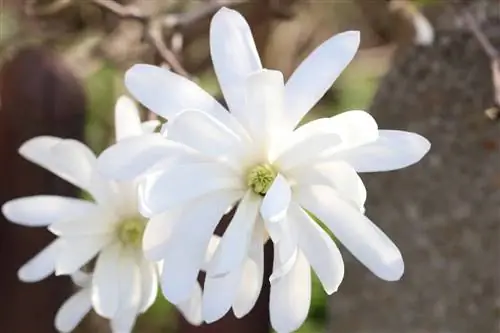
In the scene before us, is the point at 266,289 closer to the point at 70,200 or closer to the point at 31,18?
the point at 70,200

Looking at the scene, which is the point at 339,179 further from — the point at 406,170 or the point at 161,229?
the point at 406,170

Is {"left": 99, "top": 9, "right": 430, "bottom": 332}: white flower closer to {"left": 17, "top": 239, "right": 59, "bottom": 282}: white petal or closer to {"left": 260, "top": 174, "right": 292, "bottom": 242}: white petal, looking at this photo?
{"left": 260, "top": 174, "right": 292, "bottom": 242}: white petal

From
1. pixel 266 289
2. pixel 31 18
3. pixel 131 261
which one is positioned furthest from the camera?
pixel 31 18

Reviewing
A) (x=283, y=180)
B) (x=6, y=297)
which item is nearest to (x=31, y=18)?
(x=6, y=297)

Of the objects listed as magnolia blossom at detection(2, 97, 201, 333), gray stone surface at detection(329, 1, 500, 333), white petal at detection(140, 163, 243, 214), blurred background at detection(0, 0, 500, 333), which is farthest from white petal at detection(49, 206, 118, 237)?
gray stone surface at detection(329, 1, 500, 333)

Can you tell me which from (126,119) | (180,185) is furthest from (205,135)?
(126,119)

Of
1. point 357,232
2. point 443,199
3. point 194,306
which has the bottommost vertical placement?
point 443,199

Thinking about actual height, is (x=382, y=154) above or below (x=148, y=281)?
above

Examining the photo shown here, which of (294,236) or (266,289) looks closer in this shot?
(294,236)
